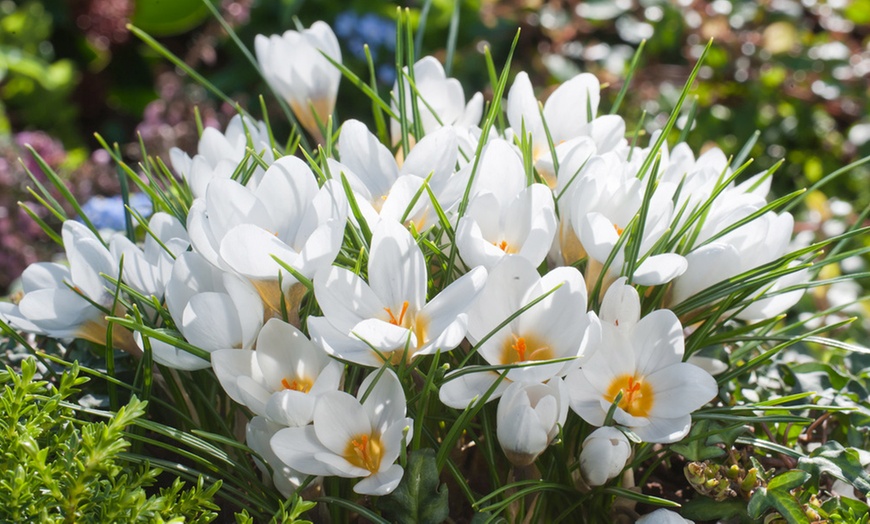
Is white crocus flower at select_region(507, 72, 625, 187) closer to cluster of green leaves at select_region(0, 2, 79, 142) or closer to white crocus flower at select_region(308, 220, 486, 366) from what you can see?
white crocus flower at select_region(308, 220, 486, 366)

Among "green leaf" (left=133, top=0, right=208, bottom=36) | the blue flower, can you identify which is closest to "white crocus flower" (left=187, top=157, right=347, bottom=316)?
the blue flower

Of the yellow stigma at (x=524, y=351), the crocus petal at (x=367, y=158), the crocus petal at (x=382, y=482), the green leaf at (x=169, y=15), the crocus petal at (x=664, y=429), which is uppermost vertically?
the crocus petal at (x=367, y=158)

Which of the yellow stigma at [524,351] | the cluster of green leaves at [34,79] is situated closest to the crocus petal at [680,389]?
the yellow stigma at [524,351]

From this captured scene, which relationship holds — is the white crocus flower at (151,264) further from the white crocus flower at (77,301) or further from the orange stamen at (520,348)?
the orange stamen at (520,348)

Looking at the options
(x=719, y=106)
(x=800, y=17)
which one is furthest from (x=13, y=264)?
(x=800, y=17)

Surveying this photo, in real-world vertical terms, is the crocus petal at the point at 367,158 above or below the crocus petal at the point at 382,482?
above

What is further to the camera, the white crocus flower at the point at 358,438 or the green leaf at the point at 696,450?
the green leaf at the point at 696,450

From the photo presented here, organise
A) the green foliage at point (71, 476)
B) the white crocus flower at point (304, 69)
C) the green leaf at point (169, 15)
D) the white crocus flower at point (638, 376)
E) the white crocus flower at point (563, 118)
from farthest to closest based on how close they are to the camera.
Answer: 1. the green leaf at point (169, 15)
2. the white crocus flower at point (304, 69)
3. the white crocus flower at point (563, 118)
4. the white crocus flower at point (638, 376)
5. the green foliage at point (71, 476)
